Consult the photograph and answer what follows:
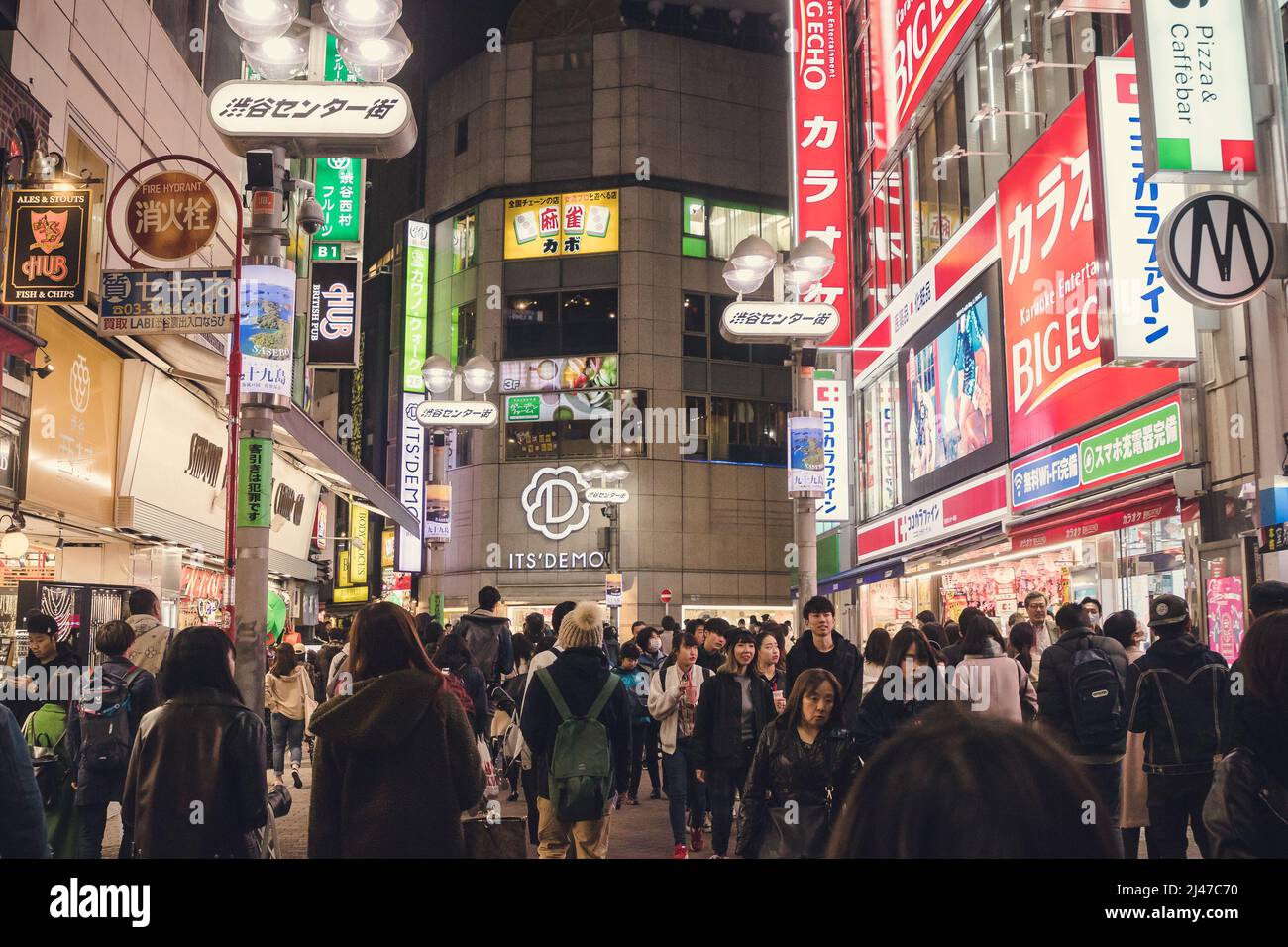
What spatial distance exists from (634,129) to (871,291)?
20.5m

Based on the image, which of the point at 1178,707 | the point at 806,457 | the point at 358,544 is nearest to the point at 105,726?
the point at 1178,707

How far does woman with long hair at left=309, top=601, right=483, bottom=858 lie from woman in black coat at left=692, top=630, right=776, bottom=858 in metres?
4.20

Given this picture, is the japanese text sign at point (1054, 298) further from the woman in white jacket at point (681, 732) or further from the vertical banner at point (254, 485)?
the vertical banner at point (254, 485)

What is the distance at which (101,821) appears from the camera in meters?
7.52

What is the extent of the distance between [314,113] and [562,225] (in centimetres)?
3605

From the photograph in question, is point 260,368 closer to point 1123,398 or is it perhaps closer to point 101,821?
point 101,821

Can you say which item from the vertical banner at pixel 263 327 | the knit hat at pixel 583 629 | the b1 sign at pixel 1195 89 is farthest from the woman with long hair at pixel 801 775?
the b1 sign at pixel 1195 89

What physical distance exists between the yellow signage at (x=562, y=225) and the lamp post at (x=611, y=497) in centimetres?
857

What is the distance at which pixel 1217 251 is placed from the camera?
8.77 meters

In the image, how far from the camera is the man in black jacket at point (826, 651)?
8.59 meters

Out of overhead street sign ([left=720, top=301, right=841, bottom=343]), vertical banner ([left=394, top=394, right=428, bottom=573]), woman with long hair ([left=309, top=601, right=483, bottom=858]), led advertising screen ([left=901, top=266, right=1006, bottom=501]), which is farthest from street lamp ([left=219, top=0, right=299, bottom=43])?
vertical banner ([left=394, top=394, right=428, bottom=573])

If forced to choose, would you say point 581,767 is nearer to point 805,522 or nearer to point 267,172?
point 267,172

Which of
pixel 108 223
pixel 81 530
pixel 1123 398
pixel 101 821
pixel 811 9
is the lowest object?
pixel 101 821
